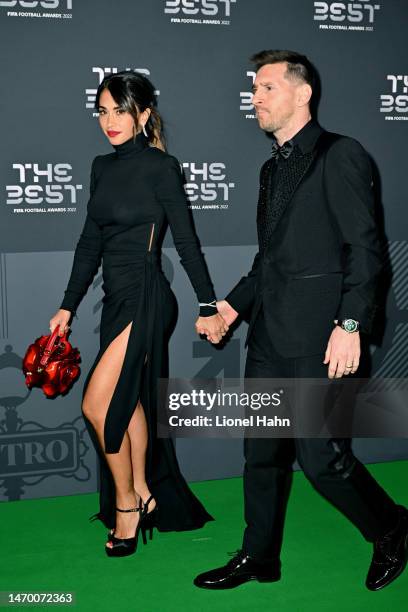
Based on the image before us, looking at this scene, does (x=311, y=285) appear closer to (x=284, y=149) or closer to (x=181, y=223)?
(x=284, y=149)

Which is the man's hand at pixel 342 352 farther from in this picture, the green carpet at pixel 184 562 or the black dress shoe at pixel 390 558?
the green carpet at pixel 184 562

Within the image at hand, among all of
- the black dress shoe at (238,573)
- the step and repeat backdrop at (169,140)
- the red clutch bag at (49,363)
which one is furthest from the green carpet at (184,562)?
the red clutch bag at (49,363)

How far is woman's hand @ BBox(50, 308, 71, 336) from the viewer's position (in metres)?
3.23

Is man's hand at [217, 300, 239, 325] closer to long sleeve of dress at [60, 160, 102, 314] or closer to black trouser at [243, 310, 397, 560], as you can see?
black trouser at [243, 310, 397, 560]

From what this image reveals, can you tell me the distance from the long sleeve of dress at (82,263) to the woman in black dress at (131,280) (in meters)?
0.03

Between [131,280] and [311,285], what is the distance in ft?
2.69

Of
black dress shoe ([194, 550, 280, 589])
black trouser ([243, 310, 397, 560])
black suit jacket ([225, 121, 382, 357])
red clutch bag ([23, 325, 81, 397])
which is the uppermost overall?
black suit jacket ([225, 121, 382, 357])

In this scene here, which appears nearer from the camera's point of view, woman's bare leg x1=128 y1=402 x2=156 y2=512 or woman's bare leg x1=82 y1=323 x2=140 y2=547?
woman's bare leg x1=82 y1=323 x2=140 y2=547

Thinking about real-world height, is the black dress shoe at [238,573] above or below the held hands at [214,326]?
below

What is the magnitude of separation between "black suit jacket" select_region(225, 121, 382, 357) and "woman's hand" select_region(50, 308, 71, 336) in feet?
3.21

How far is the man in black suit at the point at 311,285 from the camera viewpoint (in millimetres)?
2420

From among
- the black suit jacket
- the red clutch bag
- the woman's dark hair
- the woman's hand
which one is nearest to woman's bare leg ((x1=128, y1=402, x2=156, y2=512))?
the red clutch bag

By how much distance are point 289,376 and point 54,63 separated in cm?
184

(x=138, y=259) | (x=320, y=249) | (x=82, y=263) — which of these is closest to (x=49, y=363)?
(x=82, y=263)
